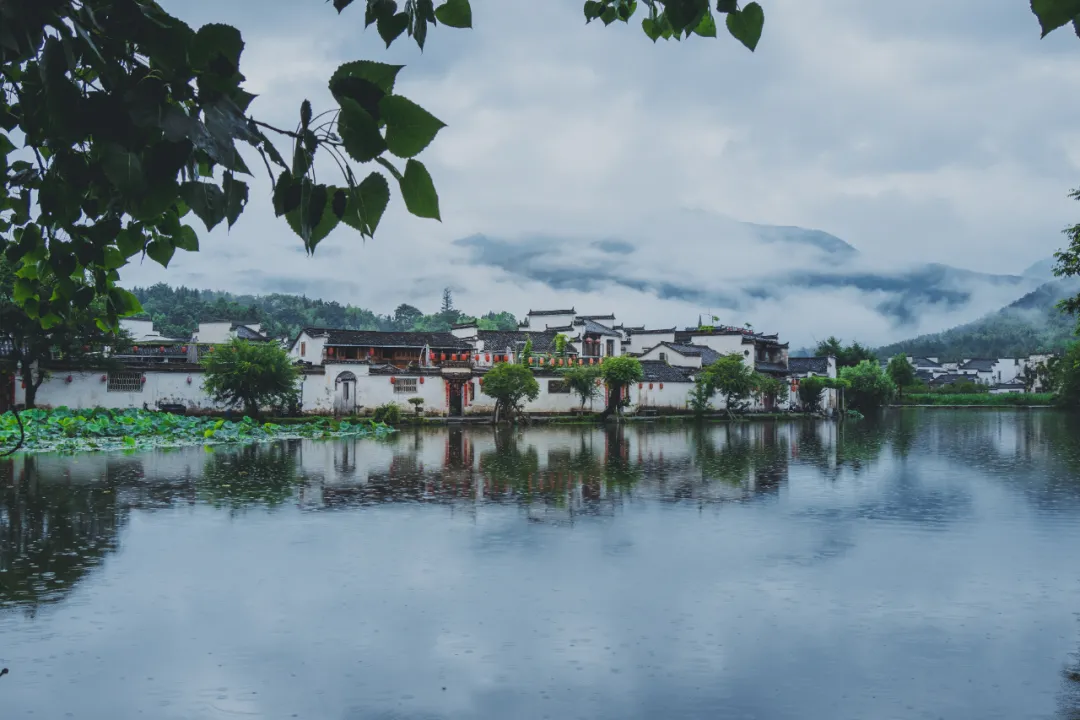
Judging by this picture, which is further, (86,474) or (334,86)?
(86,474)

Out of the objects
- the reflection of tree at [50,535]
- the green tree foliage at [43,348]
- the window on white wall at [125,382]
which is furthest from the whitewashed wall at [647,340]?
the reflection of tree at [50,535]

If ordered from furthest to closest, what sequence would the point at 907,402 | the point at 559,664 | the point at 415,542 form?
the point at 907,402 < the point at 415,542 < the point at 559,664

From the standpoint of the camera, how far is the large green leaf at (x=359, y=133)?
1.40 meters

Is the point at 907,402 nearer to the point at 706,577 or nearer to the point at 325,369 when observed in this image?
the point at 325,369

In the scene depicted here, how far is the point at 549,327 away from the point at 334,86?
2006 inches

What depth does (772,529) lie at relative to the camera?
10773 millimetres

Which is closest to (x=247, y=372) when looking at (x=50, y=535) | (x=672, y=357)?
(x=50, y=535)

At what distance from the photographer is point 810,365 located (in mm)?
61750

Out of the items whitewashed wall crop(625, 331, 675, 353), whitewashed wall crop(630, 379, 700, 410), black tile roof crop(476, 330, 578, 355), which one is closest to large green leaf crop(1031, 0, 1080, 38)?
whitewashed wall crop(630, 379, 700, 410)

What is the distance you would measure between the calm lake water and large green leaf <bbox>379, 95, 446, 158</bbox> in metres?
4.52

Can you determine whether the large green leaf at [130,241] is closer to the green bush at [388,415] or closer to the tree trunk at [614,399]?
Result: the green bush at [388,415]

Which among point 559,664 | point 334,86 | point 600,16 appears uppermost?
point 600,16

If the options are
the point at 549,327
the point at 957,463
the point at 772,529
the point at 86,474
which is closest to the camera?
the point at 772,529

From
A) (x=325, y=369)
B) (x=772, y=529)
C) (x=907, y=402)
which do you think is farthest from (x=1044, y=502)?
(x=907, y=402)
